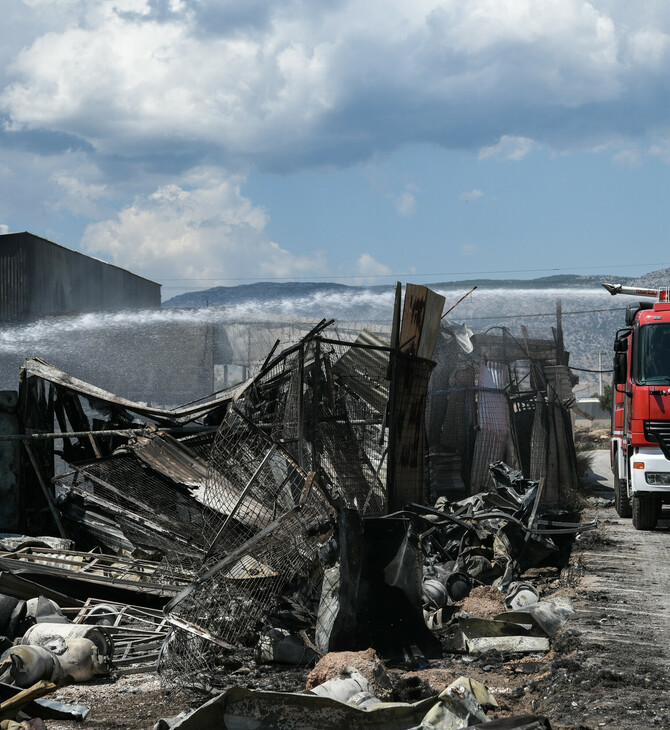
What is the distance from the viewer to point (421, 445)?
9.20m

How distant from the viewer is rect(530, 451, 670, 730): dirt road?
437cm

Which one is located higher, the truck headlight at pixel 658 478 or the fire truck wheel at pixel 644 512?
the truck headlight at pixel 658 478

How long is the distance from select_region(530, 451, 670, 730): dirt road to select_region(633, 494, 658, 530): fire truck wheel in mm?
905

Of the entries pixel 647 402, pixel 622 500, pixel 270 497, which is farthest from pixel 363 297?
pixel 270 497

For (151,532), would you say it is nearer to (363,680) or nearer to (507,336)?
(363,680)

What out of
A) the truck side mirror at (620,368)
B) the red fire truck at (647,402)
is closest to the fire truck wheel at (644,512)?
the red fire truck at (647,402)

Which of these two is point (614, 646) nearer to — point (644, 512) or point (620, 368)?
point (644, 512)

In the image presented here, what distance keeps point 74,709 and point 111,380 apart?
26.8 meters

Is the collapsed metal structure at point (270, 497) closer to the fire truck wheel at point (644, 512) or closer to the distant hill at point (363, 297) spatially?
the fire truck wheel at point (644, 512)

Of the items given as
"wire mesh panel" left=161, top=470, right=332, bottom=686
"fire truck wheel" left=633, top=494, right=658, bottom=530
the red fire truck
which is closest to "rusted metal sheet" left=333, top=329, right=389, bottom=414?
"wire mesh panel" left=161, top=470, right=332, bottom=686

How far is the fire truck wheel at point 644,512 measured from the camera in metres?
11.1

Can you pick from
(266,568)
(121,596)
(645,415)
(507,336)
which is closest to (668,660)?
(266,568)

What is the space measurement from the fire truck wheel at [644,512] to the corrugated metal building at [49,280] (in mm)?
23029

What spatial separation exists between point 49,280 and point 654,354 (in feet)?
80.9
